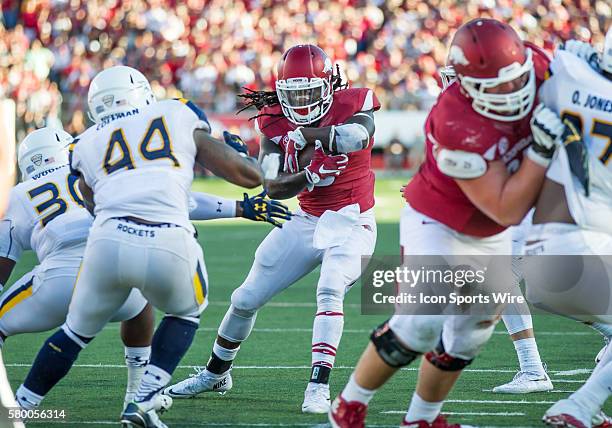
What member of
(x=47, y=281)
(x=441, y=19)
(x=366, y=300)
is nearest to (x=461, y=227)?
(x=47, y=281)

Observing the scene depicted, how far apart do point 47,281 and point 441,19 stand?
19.4 m

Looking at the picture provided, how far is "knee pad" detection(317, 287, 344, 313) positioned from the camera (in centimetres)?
579

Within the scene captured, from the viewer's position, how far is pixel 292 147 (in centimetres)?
602

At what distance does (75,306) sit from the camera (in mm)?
4711

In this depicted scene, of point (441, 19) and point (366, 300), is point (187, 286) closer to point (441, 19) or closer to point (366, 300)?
point (366, 300)

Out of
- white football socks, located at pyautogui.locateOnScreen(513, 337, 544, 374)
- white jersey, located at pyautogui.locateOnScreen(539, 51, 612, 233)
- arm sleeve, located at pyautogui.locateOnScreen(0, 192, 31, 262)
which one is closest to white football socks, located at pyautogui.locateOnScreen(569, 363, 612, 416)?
white jersey, located at pyautogui.locateOnScreen(539, 51, 612, 233)

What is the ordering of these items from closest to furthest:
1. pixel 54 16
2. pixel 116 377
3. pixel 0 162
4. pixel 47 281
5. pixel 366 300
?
pixel 0 162
pixel 47 281
pixel 116 377
pixel 366 300
pixel 54 16

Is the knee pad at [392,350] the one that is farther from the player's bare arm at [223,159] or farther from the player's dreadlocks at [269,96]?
the player's dreadlocks at [269,96]

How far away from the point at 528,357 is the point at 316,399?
1353mm

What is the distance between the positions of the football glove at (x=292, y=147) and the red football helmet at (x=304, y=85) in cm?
14

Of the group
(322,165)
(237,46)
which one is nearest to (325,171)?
(322,165)

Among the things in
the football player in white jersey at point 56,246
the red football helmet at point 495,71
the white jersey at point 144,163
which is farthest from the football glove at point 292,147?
the red football helmet at point 495,71

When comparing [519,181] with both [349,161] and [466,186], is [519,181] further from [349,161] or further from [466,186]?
[349,161]
